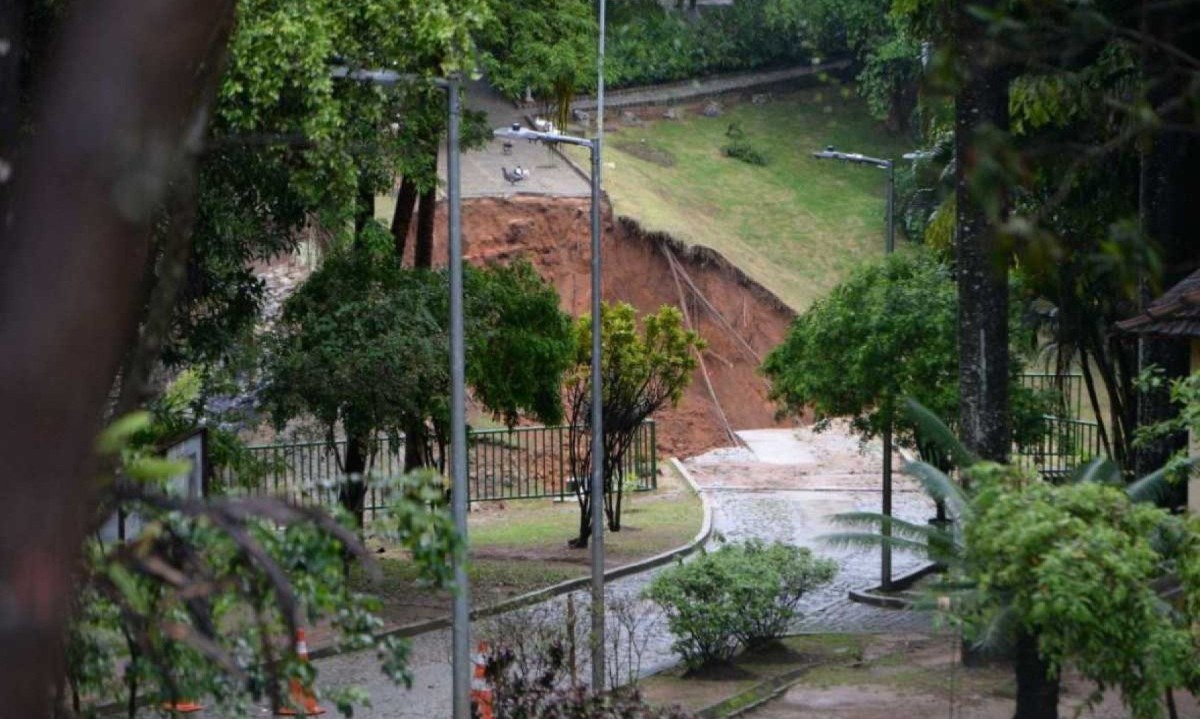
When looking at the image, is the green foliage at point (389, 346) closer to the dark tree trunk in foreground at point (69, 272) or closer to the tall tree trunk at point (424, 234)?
the tall tree trunk at point (424, 234)

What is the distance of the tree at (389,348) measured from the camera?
21.0 m

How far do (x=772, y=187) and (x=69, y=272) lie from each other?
172 ft

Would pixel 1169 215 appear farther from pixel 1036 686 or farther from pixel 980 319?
pixel 1036 686

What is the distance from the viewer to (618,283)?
45.8m

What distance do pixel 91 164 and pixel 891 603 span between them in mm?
21625

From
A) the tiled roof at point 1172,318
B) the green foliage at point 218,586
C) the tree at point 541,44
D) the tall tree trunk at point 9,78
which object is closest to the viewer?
the tall tree trunk at point 9,78

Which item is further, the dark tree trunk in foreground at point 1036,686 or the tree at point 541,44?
the tree at point 541,44

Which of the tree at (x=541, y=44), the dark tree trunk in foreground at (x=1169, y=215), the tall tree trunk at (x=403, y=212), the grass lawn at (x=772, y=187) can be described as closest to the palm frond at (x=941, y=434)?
the dark tree trunk in foreground at (x=1169, y=215)

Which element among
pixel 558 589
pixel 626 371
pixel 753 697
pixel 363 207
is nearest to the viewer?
pixel 753 697

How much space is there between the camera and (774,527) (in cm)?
3053

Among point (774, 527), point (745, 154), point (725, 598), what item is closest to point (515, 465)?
point (774, 527)

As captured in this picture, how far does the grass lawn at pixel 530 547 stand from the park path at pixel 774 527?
2.63ft

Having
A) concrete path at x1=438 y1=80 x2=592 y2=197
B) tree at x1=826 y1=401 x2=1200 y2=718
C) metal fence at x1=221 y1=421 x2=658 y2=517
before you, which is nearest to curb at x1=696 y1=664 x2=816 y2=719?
tree at x1=826 y1=401 x2=1200 y2=718

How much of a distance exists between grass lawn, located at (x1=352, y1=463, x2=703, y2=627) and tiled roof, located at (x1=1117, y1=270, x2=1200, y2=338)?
364 inches
